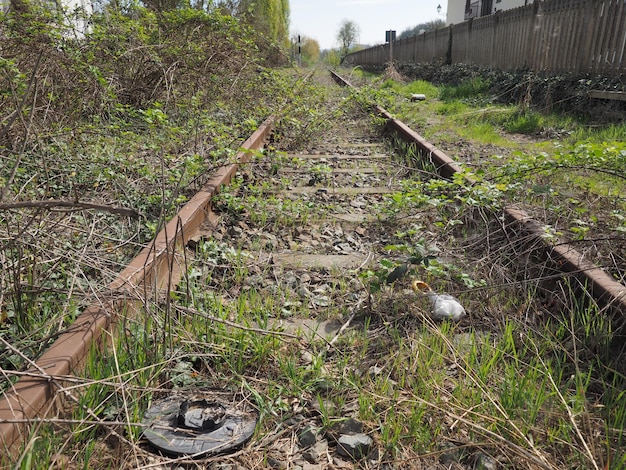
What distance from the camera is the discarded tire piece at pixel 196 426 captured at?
1.72 m

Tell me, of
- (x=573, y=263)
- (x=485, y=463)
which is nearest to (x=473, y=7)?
(x=573, y=263)

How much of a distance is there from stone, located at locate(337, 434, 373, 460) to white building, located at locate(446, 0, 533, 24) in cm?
3277

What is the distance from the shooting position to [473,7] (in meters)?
36.2

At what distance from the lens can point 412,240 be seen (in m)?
3.61

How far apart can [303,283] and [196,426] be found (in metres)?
1.38

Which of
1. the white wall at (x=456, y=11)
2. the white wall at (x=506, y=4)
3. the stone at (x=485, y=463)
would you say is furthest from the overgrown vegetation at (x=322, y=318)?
the white wall at (x=456, y=11)

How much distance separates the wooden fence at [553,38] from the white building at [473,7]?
17.0 metres

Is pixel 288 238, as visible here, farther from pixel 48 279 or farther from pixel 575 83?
pixel 575 83

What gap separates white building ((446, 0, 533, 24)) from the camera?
3077 cm

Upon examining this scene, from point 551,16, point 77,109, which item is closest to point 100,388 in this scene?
point 77,109

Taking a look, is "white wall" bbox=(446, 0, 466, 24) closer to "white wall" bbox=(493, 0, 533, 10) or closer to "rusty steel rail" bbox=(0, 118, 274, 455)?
"white wall" bbox=(493, 0, 533, 10)

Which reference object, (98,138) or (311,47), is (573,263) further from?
(311,47)

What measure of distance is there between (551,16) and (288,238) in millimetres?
10068

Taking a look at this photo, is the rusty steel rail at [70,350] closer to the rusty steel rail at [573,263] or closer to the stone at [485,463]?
the stone at [485,463]
